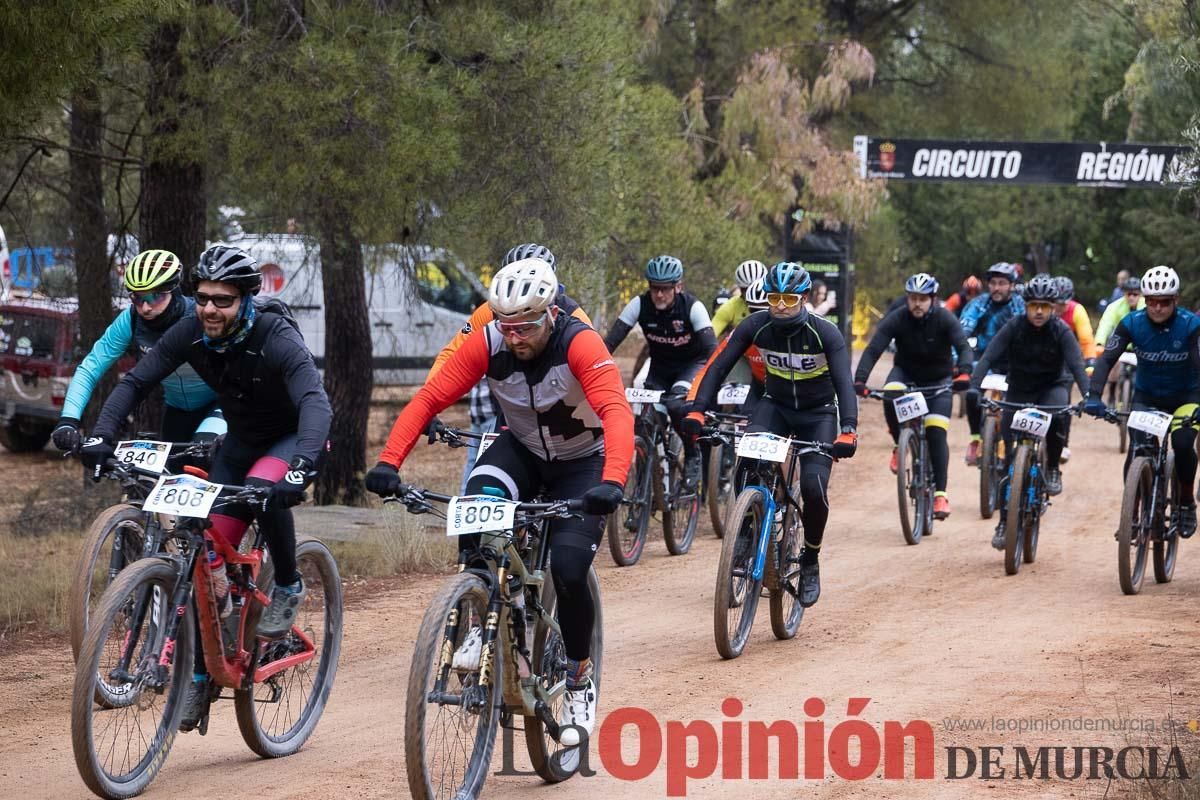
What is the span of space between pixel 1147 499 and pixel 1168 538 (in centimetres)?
52

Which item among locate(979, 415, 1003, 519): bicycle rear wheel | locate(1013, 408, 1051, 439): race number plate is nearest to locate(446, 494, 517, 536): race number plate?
locate(1013, 408, 1051, 439): race number plate

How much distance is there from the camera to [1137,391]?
11.5 m

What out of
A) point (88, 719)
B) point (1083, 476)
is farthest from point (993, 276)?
point (88, 719)

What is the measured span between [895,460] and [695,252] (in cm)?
472

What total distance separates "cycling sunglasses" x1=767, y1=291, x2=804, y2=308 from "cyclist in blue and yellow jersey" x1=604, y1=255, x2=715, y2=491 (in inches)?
110

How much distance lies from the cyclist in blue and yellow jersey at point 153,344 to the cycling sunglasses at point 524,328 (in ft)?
7.93

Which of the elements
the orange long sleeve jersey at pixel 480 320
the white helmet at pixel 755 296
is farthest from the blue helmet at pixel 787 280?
the white helmet at pixel 755 296

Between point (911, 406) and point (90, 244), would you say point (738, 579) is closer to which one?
point (911, 406)

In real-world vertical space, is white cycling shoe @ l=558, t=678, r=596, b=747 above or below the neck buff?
below

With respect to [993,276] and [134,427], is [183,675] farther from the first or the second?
[993,276]

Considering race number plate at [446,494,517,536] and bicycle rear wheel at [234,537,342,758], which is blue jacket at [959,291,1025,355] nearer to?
bicycle rear wheel at [234,537,342,758]

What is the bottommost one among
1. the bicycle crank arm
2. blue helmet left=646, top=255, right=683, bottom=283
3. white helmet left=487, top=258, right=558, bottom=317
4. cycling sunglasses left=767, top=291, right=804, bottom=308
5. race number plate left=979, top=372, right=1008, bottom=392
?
the bicycle crank arm

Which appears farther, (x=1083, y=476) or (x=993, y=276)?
(x=1083, y=476)

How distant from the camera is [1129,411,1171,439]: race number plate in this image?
10961 mm
